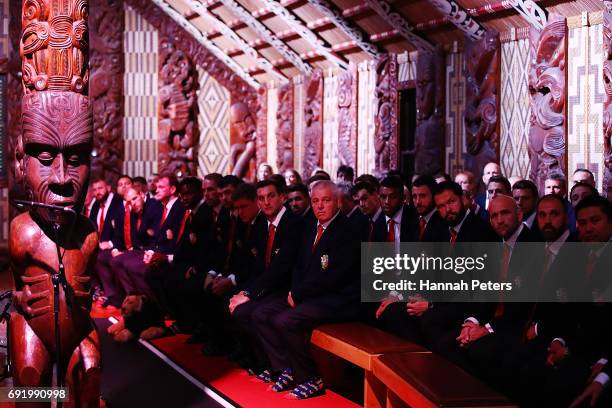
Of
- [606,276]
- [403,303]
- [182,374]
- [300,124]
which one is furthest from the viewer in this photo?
[300,124]

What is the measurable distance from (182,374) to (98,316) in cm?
280

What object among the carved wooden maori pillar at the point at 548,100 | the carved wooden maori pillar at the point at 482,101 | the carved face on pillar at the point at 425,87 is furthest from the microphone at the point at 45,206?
the carved face on pillar at the point at 425,87

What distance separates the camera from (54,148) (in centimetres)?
434

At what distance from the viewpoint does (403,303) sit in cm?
588

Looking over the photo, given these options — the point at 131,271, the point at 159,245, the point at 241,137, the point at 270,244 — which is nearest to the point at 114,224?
the point at 131,271

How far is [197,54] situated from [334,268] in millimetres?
10436

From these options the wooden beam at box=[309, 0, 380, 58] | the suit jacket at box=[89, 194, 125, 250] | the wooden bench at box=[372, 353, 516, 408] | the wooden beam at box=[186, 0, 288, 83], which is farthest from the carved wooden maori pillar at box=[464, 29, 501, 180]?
the wooden beam at box=[186, 0, 288, 83]

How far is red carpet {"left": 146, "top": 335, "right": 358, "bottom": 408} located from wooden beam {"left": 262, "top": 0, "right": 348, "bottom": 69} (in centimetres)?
578

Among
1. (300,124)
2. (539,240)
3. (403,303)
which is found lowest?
(403,303)

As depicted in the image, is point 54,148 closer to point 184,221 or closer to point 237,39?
point 184,221

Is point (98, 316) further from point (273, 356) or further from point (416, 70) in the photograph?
point (416, 70)

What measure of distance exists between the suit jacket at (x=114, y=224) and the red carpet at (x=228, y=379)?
2090mm

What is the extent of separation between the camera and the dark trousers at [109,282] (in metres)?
9.76

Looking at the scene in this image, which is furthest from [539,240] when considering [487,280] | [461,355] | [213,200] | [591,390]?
[213,200]
